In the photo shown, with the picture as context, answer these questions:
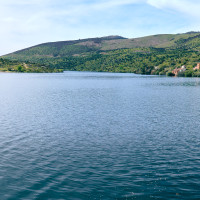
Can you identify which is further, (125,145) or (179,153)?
(125,145)

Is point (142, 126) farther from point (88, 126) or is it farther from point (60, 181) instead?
point (60, 181)

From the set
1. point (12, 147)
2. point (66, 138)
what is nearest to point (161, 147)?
point (66, 138)

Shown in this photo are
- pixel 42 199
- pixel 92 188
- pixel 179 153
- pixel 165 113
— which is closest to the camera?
pixel 42 199

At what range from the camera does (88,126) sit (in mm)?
42469

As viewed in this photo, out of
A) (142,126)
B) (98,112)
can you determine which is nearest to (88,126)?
(142,126)

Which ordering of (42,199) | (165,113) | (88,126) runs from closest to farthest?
(42,199) < (88,126) < (165,113)

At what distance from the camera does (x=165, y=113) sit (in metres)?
56.0

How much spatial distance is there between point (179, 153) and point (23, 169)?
1794cm

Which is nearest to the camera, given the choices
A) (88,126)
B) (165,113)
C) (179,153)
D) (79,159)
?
(79,159)

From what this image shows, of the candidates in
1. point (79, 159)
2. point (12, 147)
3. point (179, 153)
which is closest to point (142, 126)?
point (179, 153)

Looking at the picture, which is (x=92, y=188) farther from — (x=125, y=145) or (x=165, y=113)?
(x=165, y=113)

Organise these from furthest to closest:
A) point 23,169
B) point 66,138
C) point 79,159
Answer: point 66,138 < point 79,159 < point 23,169

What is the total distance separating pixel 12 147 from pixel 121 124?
Answer: 2025 centimetres

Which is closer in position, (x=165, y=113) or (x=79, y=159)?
(x=79, y=159)
